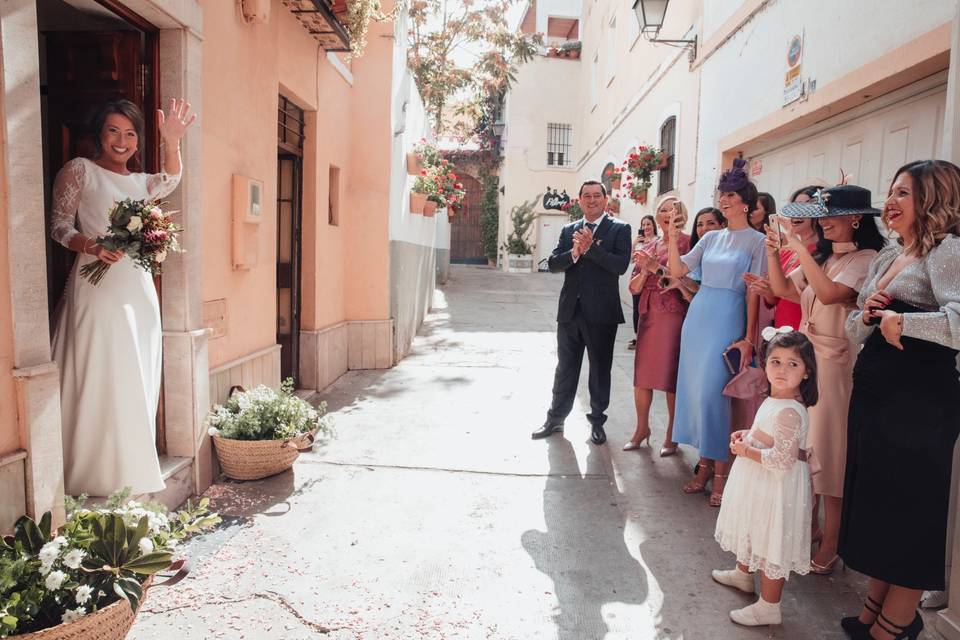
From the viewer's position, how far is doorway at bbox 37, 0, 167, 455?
3561 mm

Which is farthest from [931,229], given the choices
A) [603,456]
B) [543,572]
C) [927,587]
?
[603,456]

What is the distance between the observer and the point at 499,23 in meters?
15.8

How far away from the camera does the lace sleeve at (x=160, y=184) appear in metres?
3.38

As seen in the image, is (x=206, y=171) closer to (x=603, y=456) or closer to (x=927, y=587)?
(x=603, y=456)

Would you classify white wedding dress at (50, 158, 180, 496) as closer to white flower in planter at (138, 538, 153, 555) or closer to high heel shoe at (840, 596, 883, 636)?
white flower in planter at (138, 538, 153, 555)

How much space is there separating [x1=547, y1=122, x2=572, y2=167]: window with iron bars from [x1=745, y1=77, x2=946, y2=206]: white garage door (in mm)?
15764

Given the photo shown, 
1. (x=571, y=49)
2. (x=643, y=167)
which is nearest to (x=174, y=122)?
(x=643, y=167)

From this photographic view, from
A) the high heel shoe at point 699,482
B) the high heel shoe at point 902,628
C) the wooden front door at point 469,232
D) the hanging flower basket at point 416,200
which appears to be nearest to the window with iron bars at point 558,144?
the wooden front door at point 469,232

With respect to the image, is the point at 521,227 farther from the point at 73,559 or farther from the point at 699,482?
the point at 73,559

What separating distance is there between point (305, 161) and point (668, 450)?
4.23 m

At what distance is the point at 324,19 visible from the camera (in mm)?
5582

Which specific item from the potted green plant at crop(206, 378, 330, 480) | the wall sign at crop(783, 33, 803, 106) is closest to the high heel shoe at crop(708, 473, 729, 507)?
the potted green plant at crop(206, 378, 330, 480)

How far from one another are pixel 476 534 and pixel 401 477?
3.13 feet

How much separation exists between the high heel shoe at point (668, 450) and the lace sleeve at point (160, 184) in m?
3.72
